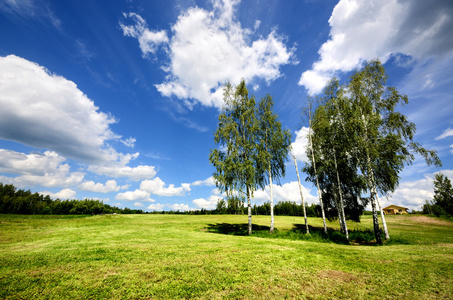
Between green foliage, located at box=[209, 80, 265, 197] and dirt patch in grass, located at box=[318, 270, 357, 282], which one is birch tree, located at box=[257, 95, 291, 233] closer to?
green foliage, located at box=[209, 80, 265, 197]

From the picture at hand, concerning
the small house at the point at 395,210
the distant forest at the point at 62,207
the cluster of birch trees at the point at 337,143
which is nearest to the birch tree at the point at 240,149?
the cluster of birch trees at the point at 337,143

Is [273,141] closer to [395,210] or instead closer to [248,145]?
[248,145]

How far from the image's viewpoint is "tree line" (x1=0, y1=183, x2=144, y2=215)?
88.2 m

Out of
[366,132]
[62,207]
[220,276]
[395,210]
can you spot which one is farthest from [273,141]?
[62,207]

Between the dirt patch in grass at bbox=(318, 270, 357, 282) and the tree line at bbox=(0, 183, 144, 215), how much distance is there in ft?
397

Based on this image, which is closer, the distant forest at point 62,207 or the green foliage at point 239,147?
the green foliage at point 239,147

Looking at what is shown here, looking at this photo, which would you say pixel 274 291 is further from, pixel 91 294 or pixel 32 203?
pixel 32 203

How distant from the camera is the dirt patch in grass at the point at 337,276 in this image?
6379mm

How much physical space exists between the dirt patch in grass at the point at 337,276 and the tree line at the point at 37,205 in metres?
121

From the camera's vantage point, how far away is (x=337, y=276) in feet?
21.8

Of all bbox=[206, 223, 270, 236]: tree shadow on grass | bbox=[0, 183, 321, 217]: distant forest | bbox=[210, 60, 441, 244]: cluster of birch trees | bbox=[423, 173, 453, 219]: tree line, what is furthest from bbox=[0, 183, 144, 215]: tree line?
bbox=[423, 173, 453, 219]: tree line

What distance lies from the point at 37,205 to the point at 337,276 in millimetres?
144376

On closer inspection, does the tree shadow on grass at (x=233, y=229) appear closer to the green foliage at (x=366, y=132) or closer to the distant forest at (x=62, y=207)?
the green foliage at (x=366, y=132)

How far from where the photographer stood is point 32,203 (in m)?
97.6
